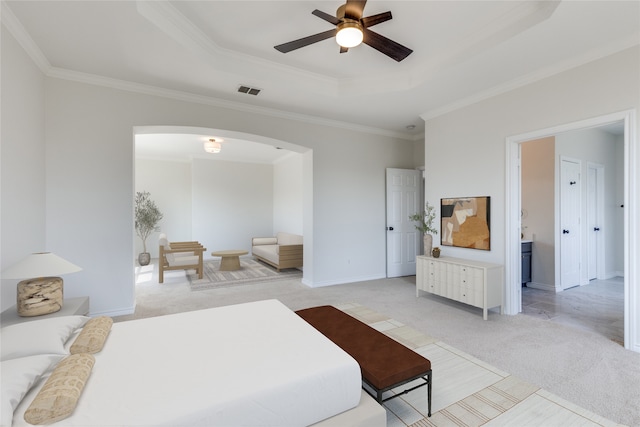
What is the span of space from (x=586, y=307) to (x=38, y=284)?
20.4 feet

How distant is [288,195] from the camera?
339 inches

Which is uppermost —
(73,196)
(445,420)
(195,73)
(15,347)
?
(195,73)

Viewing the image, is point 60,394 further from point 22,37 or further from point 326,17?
point 22,37

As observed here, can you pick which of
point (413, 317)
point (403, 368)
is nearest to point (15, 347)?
point (403, 368)

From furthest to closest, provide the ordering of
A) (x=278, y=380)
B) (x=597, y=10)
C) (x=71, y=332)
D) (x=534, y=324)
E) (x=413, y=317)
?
(x=413, y=317)
(x=534, y=324)
(x=597, y=10)
(x=71, y=332)
(x=278, y=380)

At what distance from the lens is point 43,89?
11.0ft

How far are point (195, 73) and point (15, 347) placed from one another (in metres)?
3.06

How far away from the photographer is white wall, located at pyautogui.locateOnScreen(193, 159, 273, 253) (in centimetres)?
855

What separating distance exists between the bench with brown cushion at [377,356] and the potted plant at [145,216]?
7.03 meters

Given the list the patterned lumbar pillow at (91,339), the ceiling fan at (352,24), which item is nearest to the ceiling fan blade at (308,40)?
the ceiling fan at (352,24)

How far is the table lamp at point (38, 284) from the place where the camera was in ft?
7.48

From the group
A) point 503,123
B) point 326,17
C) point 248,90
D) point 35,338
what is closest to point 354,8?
point 326,17

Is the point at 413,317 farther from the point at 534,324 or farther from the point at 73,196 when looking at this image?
the point at 73,196

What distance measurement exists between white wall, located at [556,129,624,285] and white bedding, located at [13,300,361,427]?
587 centimetres
